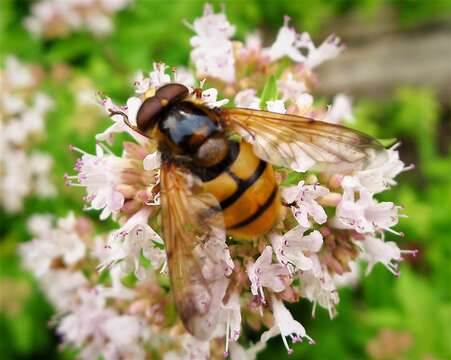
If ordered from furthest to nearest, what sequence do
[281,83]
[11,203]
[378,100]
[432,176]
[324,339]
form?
[378,100] → [432,176] → [11,203] → [324,339] → [281,83]

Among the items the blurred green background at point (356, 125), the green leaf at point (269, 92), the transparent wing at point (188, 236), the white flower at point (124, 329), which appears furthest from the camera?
the blurred green background at point (356, 125)

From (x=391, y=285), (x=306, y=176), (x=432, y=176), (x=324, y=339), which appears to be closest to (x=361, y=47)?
(x=432, y=176)

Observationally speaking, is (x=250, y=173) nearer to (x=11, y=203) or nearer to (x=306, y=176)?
(x=306, y=176)

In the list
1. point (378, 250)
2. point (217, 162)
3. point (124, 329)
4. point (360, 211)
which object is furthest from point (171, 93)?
point (124, 329)

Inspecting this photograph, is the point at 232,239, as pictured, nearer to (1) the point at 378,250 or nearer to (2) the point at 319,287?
(2) the point at 319,287

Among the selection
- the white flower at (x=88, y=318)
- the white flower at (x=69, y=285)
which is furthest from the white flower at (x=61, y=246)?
the white flower at (x=88, y=318)

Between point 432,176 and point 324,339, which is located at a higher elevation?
point 432,176

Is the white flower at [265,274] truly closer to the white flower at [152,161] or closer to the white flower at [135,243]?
the white flower at [135,243]

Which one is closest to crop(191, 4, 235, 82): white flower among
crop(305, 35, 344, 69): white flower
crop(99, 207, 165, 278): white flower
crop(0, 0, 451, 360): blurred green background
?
crop(305, 35, 344, 69): white flower

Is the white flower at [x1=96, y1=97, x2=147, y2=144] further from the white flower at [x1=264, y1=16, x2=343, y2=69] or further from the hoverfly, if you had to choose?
the white flower at [x1=264, y1=16, x2=343, y2=69]
